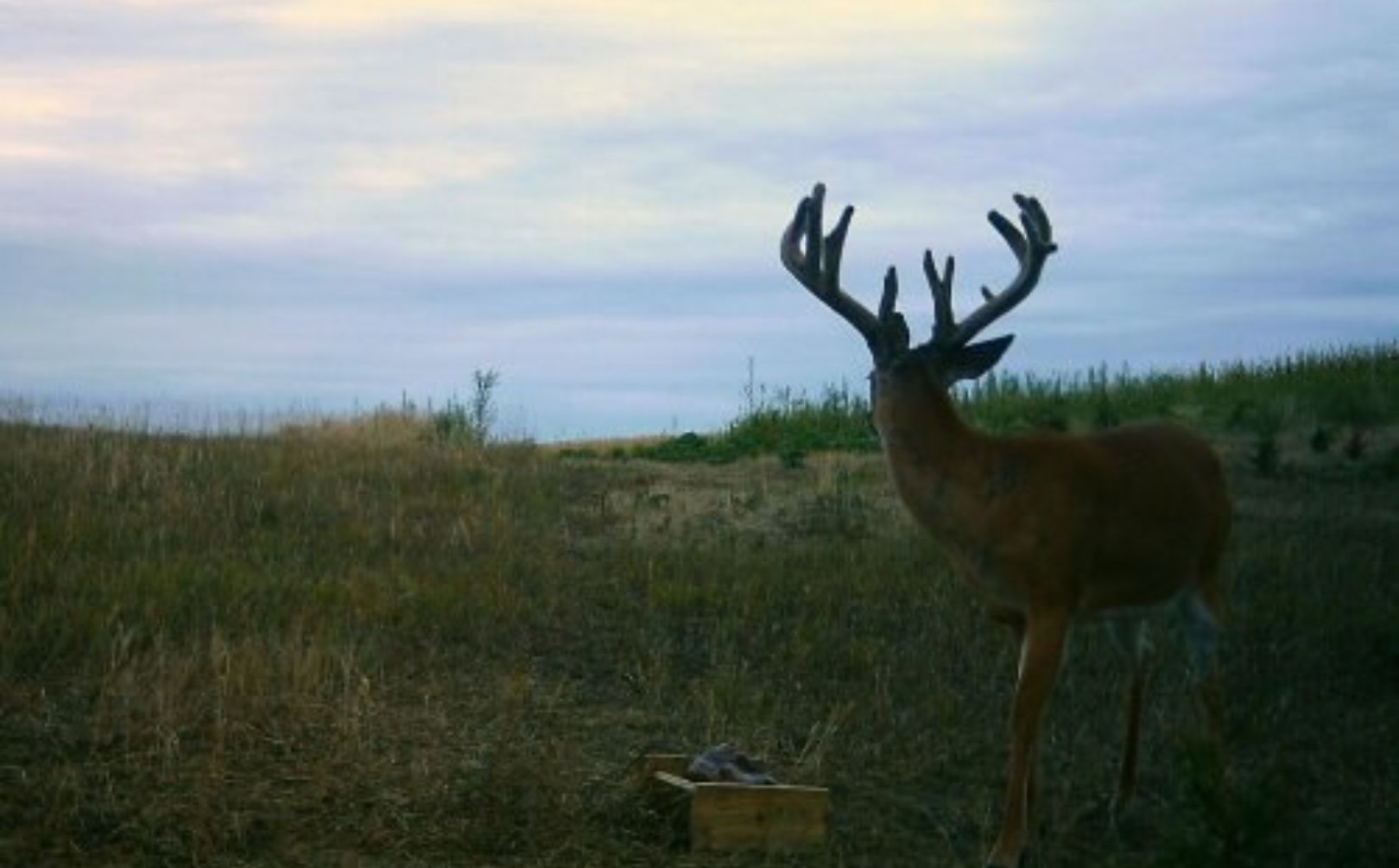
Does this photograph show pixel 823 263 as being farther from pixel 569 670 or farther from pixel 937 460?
pixel 569 670

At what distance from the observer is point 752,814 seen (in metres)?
8.56

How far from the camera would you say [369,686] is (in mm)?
10562

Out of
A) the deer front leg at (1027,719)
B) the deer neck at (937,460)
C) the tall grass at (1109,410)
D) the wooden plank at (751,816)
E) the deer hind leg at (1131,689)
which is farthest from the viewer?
the tall grass at (1109,410)

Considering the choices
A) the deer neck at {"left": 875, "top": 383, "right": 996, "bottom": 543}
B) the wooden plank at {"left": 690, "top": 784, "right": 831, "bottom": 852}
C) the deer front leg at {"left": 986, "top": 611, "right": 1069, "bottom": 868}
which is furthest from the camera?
the deer neck at {"left": 875, "top": 383, "right": 996, "bottom": 543}

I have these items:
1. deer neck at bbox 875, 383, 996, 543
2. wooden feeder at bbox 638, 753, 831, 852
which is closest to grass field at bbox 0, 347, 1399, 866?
wooden feeder at bbox 638, 753, 831, 852

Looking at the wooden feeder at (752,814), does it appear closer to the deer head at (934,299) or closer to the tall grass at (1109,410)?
the deer head at (934,299)

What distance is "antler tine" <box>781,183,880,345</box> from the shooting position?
9352 mm

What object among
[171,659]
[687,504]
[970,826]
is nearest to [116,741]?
[171,659]

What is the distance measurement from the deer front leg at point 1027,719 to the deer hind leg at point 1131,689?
802 millimetres

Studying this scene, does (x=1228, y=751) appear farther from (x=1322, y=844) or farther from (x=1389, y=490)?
(x=1389, y=490)

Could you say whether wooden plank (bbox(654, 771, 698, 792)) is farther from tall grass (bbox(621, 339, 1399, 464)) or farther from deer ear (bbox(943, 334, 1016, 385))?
tall grass (bbox(621, 339, 1399, 464))

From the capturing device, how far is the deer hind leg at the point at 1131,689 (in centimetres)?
948

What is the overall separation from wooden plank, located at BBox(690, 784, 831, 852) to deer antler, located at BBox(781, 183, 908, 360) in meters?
2.00

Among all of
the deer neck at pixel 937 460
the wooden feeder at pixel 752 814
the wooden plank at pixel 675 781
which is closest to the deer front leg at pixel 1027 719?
the deer neck at pixel 937 460
